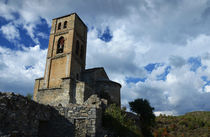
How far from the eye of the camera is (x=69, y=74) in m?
22.1

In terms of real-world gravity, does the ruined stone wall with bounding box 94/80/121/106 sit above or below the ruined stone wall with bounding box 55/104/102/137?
above

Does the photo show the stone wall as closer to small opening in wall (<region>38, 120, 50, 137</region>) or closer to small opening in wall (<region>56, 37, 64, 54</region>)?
small opening in wall (<region>38, 120, 50, 137</region>)

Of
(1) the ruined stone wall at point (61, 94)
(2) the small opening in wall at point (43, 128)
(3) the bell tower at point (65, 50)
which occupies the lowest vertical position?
(2) the small opening in wall at point (43, 128)

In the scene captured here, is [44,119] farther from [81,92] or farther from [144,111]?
[144,111]

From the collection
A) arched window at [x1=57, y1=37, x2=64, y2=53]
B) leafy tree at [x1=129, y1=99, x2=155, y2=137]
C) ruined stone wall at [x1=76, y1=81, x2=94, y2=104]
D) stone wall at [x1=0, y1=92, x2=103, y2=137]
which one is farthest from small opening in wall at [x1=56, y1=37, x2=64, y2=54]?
stone wall at [x1=0, y1=92, x2=103, y2=137]

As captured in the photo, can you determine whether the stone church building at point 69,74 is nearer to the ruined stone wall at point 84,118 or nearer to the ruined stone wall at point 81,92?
the ruined stone wall at point 81,92

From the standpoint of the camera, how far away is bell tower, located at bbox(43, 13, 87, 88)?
906 inches

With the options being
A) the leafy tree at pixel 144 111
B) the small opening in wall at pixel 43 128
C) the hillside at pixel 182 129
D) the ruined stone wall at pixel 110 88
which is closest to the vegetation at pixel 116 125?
the small opening in wall at pixel 43 128

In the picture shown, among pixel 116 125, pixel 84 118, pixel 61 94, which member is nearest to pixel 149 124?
pixel 116 125

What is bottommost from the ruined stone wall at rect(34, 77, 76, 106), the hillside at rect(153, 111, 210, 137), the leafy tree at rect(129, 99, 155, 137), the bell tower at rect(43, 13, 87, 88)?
the hillside at rect(153, 111, 210, 137)

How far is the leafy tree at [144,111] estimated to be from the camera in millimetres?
17892

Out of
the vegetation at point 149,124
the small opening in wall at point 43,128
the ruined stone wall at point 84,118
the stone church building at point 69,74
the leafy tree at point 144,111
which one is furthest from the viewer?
the stone church building at point 69,74

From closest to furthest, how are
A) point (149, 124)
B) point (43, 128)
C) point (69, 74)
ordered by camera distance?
point (43, 128) < point (149, 124) < point (69, 74)

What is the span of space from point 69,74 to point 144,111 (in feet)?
32.2
